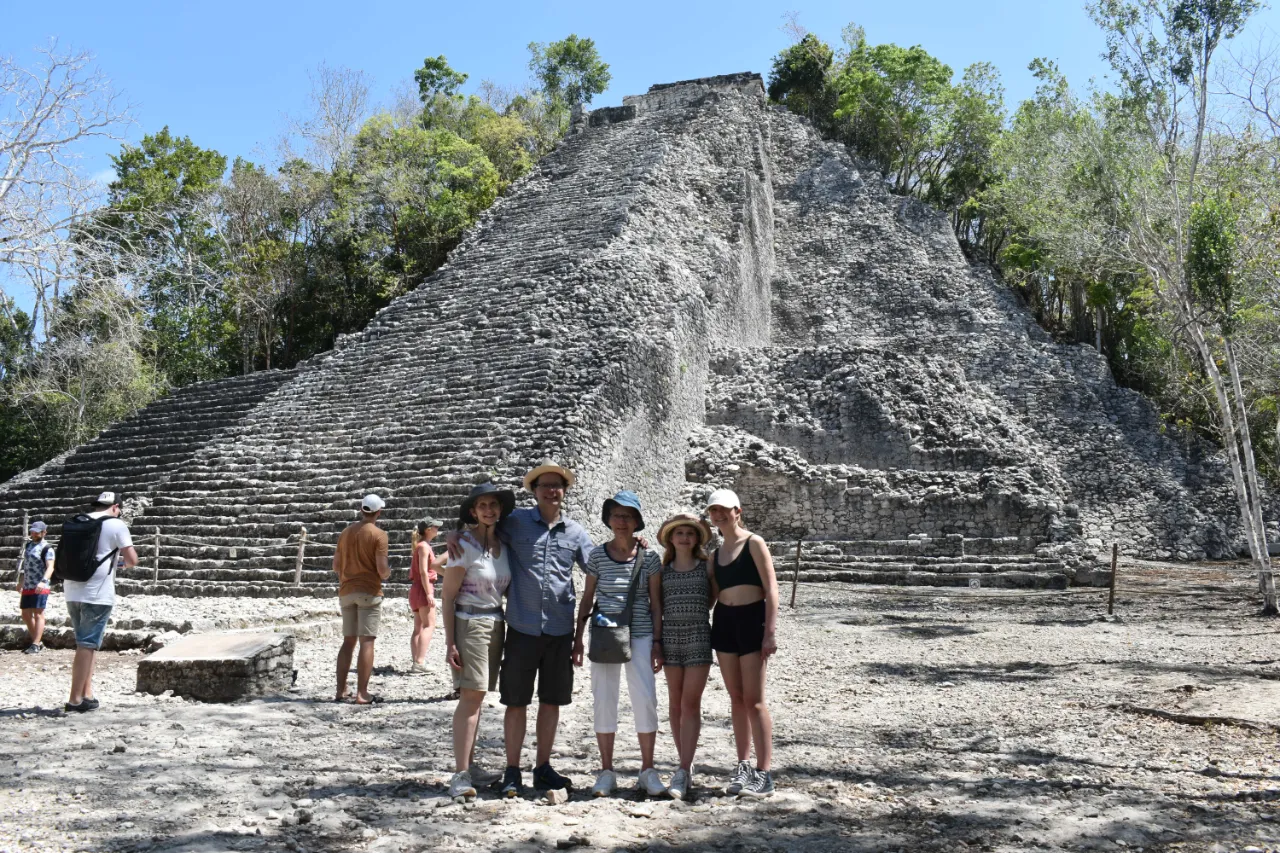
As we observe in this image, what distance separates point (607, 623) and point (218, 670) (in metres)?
3.14

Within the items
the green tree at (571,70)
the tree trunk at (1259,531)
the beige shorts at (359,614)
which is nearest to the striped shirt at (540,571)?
the beige shorts at (359,614)

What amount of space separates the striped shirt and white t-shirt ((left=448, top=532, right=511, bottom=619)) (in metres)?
0.06

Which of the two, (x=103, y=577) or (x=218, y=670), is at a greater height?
(x=103, y=577)

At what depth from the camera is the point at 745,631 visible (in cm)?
421

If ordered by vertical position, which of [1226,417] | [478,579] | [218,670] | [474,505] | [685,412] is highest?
[685,412]

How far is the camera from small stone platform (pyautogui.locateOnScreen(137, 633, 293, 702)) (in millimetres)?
6098

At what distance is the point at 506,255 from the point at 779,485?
24.2ft

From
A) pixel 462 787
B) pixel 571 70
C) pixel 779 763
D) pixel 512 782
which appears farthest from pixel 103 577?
pixel 571 70

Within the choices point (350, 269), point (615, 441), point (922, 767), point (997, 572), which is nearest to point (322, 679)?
point (922, 767)

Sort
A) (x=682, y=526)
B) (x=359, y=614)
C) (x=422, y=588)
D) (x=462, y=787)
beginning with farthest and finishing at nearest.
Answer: (x=422, y=588)
(x=359, y=614)
(x=682, y=526)
(x=462, y=787)

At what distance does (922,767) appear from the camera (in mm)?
4641

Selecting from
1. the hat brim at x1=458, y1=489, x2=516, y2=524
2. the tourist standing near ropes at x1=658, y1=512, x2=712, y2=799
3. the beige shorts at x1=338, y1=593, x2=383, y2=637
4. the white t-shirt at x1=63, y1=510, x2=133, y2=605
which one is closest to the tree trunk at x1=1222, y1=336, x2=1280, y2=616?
the tourist standing near ropes at x1=658, y1=512, x2=712, y2=799

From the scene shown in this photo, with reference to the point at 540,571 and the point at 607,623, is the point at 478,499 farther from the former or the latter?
the point at 607,623

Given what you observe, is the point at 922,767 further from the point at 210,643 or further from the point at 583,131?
the point at 583,131
